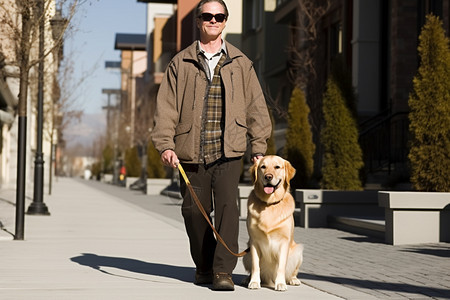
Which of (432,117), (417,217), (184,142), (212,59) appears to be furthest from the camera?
(432,117)

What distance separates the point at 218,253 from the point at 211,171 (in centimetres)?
69

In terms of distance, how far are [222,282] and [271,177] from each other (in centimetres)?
100

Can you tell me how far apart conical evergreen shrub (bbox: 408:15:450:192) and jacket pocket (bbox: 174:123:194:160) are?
6997 mm

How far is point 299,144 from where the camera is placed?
66.5 feet

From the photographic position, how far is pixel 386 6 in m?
24.9

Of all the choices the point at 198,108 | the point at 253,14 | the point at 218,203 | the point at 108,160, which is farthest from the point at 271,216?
the point at 108,160

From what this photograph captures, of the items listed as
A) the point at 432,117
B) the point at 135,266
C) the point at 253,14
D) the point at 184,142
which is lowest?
the point at 135,266

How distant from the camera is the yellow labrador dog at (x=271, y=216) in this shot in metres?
6.96

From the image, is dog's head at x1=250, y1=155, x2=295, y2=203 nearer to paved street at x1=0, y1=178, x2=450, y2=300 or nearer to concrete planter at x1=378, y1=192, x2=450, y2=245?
paved street at x1=0, y1=178, x2=450, y2=300

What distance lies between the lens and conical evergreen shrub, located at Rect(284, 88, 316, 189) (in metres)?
19.8

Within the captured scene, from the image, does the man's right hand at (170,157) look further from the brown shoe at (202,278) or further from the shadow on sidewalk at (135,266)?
the shadow on sidewalk at (135,266)

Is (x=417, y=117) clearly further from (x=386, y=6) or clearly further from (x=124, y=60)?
(x=124, y=60)

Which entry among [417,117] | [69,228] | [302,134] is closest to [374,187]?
[302,134]

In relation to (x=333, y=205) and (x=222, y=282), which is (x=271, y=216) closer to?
(x=222, y=282)
